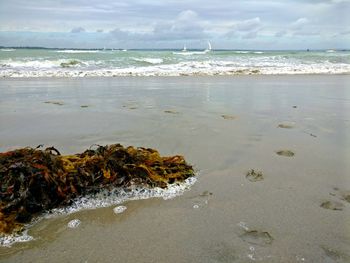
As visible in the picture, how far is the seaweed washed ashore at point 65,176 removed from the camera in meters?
2.65

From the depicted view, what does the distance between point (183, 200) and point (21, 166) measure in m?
1.36

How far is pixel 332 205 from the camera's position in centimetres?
283

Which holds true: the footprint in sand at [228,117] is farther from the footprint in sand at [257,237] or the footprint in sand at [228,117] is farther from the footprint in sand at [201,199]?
the footprint in sand at [257,237]

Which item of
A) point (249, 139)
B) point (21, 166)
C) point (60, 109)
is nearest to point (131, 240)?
point (21, 166)

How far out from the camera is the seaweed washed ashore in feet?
8.71

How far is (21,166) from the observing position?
2.85 metres

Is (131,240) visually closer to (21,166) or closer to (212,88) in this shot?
(21,166)

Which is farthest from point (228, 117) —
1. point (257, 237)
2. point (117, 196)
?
point (257, 237)

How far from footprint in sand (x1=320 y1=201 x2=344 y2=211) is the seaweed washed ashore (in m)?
1.26

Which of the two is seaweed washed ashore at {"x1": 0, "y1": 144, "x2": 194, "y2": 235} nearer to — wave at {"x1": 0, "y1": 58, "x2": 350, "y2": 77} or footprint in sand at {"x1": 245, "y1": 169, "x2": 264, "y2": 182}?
footprint in sand at {"x1": 245, "y1": 169, "x2": 264, "y2": 182}

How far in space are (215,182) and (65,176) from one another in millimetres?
1377

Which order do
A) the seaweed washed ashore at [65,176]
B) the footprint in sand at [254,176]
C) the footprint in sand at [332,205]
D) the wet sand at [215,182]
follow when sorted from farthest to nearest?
the footprint in sand at [254,176] → the footprint in sand at [332,205] → the seaweed washed ashore at [65,176] → the wet sand at [215,182]

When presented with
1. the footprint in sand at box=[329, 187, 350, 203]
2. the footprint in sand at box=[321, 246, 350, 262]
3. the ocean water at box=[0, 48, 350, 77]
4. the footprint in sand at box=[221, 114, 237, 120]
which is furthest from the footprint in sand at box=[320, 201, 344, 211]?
the ocean water at box=[0, 48, 350, 77]

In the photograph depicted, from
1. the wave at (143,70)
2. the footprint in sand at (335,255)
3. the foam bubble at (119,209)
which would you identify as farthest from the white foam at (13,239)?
the wave at (143,70)
